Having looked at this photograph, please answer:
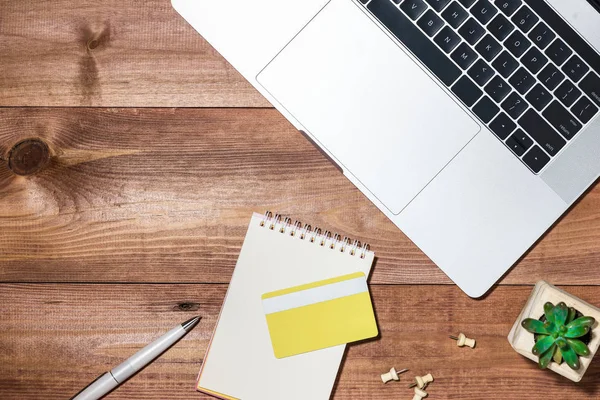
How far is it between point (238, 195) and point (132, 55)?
24 centimetres

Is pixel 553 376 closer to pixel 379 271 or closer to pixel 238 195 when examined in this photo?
pixel 379 271

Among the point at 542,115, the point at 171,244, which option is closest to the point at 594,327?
the point at 542,115

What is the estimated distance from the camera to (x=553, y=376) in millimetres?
779

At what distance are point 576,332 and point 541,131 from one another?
24 cm

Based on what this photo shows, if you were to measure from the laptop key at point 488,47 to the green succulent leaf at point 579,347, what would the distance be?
35 centimetres

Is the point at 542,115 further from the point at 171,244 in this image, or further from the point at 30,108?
the point at 30,108

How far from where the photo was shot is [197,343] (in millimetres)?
775

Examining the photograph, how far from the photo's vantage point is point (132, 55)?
2.57 ft

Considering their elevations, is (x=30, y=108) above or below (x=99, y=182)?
above

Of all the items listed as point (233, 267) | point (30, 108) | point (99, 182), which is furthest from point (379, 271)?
point (30, 108)

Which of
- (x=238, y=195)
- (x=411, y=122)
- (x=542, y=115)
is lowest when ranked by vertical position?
(x=542, y=115)

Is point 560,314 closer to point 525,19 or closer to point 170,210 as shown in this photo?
point 525,19

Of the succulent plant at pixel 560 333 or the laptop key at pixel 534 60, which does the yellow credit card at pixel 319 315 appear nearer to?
the succulent plant at pixel 560 333

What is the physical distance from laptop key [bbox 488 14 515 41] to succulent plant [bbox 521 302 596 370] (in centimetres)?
33
